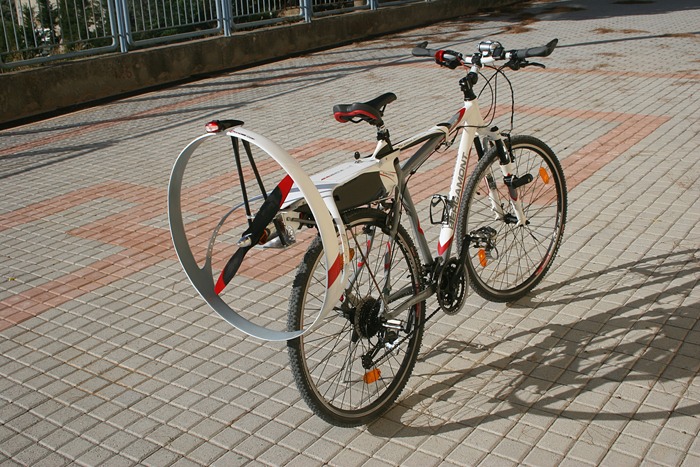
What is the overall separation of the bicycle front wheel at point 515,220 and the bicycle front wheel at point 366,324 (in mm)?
654

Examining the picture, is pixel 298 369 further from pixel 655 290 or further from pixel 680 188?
pixel 680 188

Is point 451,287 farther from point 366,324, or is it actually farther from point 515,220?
point 515,220

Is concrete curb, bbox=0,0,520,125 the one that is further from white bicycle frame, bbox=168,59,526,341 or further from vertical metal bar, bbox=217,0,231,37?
white bicycle frame, bbox=168,59,526,341

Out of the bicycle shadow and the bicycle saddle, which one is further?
the bicycle shadow

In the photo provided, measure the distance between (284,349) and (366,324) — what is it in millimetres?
1047

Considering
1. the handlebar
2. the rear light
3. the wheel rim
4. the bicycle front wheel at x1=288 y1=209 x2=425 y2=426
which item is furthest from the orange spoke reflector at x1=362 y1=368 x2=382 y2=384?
the handlebar

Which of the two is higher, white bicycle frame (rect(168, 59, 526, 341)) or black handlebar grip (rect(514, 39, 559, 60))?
black handlebar grip (rect(514, 39, 559, 60))

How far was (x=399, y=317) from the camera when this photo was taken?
4.03 meters

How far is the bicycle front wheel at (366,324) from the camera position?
134 inches

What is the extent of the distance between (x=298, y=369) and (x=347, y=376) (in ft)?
2.34

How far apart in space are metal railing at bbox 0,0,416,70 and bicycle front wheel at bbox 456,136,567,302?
7.98m

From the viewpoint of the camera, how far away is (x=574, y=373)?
13.5 feet

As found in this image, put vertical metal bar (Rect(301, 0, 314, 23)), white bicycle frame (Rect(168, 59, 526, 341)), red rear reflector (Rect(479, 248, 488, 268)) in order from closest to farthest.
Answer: white bicycle frame (Rect(168, 59, 526, 341)) < red rear reflector (Rect(479, 248, 488, 268)) < vertical metal bar (Rect(301, 0, 314, 23))

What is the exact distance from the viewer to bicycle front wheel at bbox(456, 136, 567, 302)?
4477 millimetres
